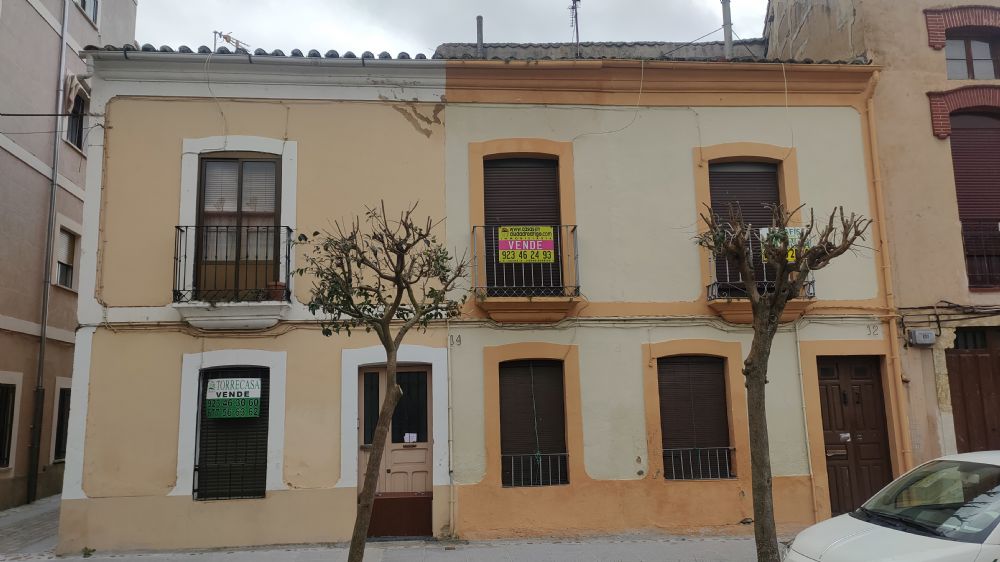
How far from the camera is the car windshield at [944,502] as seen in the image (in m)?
5.37

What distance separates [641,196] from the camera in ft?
34.6

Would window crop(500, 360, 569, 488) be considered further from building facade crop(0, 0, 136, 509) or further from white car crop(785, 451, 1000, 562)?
building facade crop(0, 0, 136, 509)

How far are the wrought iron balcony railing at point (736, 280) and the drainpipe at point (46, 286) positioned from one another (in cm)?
1226

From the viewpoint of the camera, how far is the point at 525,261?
996cm

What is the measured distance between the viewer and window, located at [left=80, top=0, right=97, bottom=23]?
1552cm

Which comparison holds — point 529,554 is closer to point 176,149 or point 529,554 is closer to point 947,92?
point 176,149

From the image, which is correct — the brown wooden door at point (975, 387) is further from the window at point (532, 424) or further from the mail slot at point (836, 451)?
the window at point (532, 424)

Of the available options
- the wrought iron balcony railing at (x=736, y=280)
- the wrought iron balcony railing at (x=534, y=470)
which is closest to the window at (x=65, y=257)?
the wrought iron balcony railing at (x=534, y=470)

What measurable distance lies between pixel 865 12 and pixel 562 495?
8.86 m

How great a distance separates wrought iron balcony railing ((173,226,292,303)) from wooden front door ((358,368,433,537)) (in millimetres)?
1830

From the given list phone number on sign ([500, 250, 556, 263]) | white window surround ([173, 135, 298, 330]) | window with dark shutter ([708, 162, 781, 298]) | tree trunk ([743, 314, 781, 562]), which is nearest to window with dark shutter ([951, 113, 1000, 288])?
window with dark shutter ([708, 162, 781, 298])

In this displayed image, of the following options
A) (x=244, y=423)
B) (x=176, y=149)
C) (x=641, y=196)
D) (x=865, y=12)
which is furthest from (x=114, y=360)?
(x=865, y=12)

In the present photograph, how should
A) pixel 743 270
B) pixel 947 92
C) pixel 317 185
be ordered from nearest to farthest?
pixel 743 270 < pixel 317 185 < pixel 947 92

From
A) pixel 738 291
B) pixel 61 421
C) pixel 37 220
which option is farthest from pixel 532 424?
pixel 37 220
